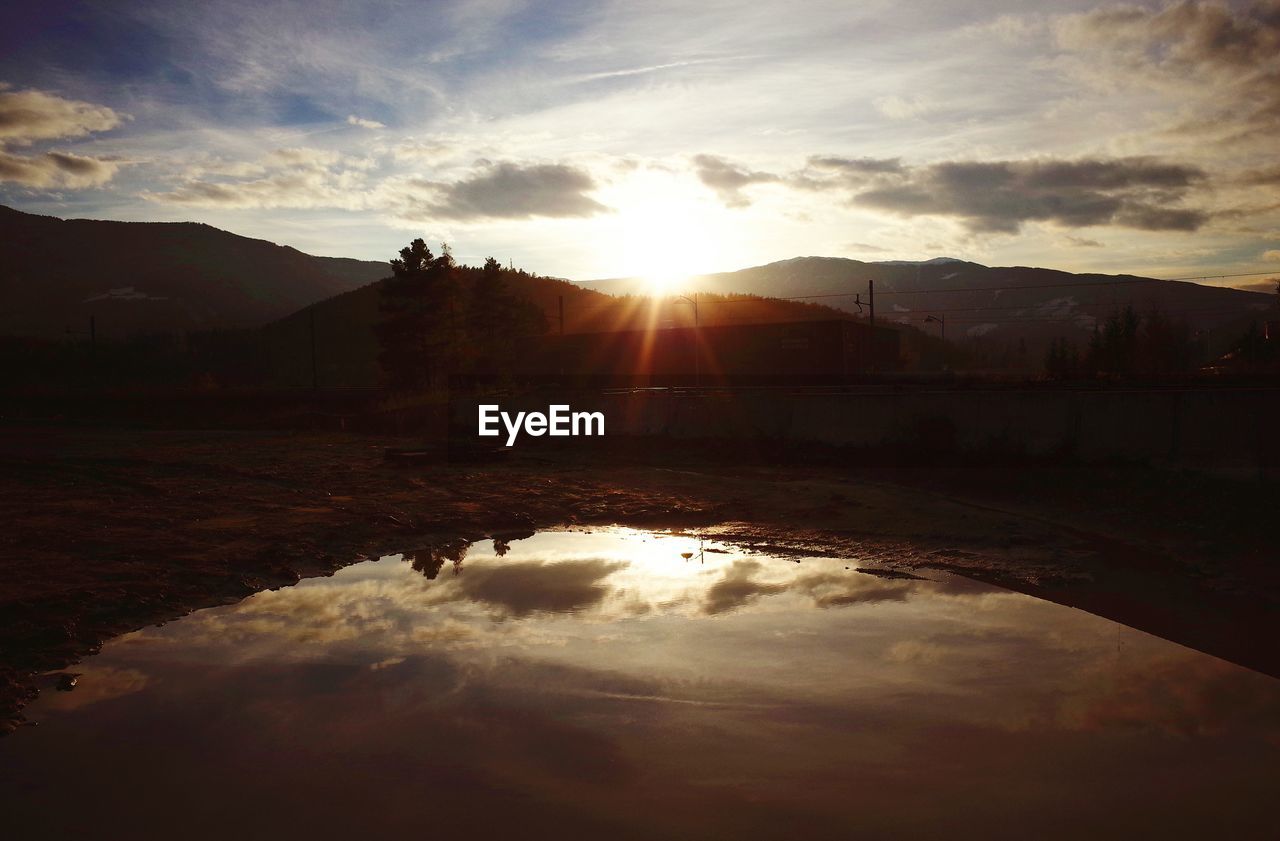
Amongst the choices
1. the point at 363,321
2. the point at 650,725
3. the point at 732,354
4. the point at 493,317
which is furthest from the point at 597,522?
the point at 363,321

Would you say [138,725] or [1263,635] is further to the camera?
[1263,635]

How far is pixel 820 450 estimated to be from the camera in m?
22.2

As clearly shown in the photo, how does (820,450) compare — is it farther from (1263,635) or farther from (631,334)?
(631,334)

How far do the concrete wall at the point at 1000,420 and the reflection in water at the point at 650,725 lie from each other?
8776 millimetres

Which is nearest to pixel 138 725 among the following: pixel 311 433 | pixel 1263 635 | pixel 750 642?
pixel 750 642

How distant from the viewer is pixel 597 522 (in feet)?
50.6

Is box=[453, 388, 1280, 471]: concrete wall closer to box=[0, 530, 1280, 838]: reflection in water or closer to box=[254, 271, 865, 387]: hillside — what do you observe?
box=[0, 530, 1280, 838]: reflection in water

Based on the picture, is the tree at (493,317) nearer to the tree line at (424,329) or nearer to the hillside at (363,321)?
the tree line at (424,329)

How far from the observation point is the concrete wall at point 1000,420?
15242 millimetres

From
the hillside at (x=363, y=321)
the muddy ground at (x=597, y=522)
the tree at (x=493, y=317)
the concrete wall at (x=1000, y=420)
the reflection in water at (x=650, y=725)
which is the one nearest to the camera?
the reflection in water at (x=650, y=725)

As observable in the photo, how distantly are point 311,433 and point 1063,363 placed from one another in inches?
2891

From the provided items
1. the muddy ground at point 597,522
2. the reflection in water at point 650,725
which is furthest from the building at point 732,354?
the reflection in water at point 650,725

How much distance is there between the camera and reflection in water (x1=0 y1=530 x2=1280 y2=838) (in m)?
4.97

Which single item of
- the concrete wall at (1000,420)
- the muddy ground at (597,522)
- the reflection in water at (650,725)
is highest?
the concrete wall at (1000,420)
